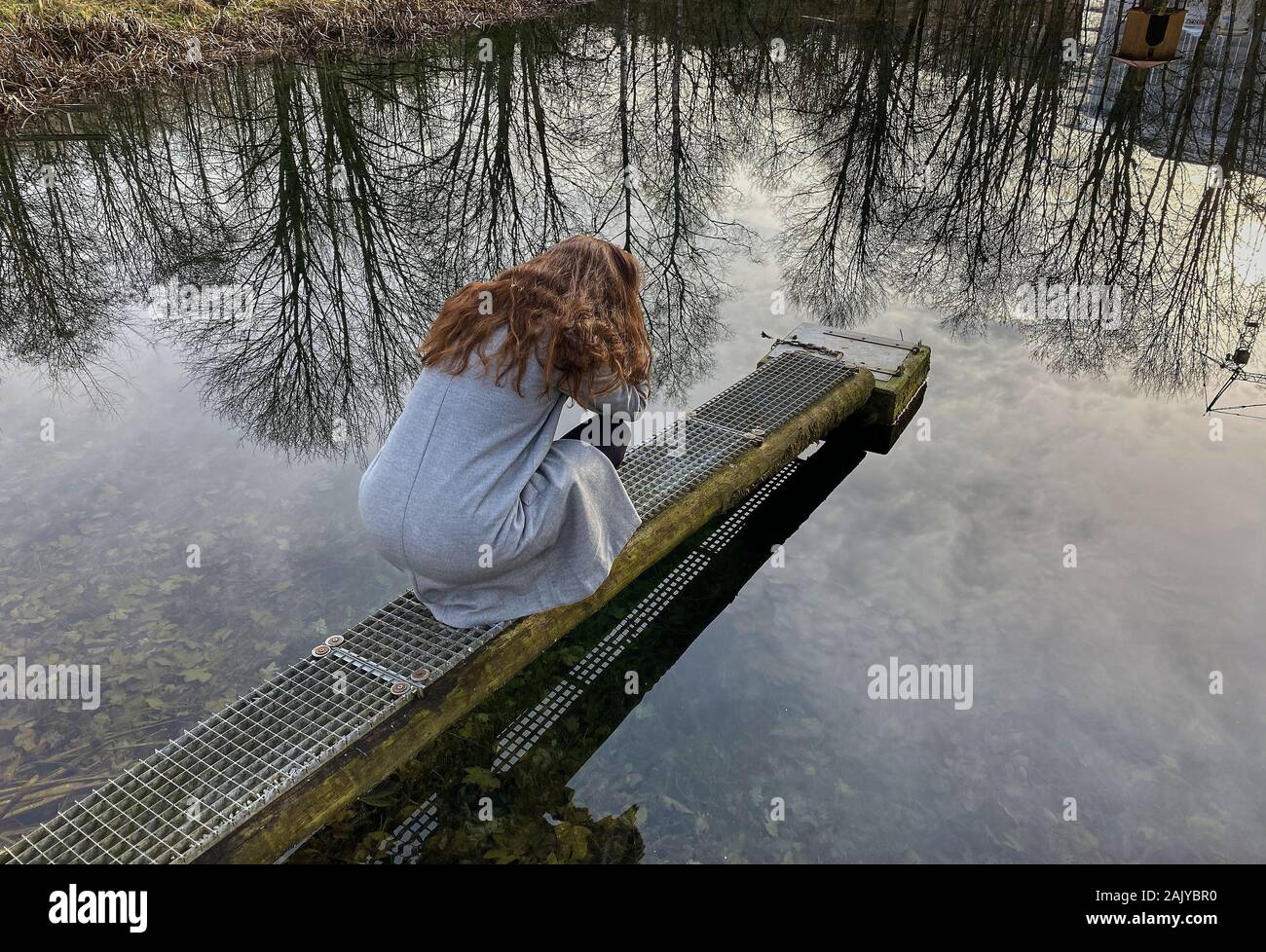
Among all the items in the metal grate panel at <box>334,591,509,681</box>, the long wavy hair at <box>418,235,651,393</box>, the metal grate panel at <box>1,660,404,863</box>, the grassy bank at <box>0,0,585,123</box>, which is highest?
the grassy bank at <box>0,0,585,123</box>

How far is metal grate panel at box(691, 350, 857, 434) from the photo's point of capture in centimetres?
484

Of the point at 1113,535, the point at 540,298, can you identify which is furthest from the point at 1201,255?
the point at 540,298

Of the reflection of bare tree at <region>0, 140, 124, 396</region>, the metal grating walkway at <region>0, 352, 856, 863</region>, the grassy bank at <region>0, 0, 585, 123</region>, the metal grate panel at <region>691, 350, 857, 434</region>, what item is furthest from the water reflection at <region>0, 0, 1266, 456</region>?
the metal grating walkway at <region>0, 352, 856, 863</region>

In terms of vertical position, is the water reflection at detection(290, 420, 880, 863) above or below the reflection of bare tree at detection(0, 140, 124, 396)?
below

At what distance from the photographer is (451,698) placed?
2.95 meters

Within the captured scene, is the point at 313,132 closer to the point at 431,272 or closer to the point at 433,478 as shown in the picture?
the point at 431,272

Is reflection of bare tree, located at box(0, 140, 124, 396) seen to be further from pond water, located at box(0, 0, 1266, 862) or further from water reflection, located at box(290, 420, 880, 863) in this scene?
water reflection, located at box(290, 420, 880, 863)

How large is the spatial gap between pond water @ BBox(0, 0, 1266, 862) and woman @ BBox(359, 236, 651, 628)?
105cm

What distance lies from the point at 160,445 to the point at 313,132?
5583mm

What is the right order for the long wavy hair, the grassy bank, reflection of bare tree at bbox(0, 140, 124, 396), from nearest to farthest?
the long wavy hair, reflection of bare tree at bbox(0, 140, 124, 396), the grassy bank

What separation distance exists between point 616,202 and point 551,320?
6.41 meters

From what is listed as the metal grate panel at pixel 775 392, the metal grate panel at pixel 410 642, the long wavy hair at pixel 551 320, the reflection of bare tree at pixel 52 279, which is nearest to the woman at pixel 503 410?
the long wavy hair at pixel 551 320

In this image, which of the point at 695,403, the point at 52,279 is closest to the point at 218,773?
the point at 695,403

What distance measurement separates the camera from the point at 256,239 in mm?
7578
